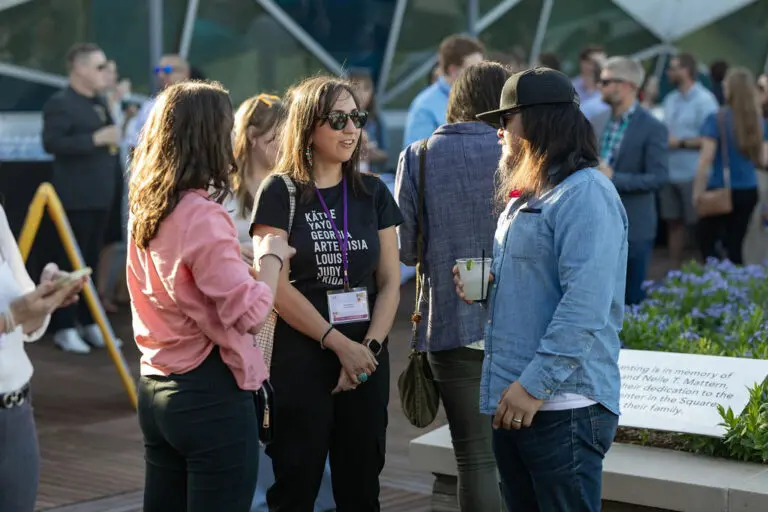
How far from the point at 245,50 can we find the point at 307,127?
8904 millimetres

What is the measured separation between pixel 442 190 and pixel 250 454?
58.1 inches

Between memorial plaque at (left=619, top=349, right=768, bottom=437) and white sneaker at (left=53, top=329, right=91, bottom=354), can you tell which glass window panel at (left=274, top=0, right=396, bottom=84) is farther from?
memorial plaque at (left=619, top=349, right=768, bottom=437)

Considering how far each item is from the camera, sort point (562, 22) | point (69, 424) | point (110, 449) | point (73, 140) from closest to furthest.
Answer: point (110, 449) < point (69, 424) < point (73, 140) < point (562, 22)

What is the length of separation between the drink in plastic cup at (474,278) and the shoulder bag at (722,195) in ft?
22.8

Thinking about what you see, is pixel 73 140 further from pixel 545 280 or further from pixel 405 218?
pixel 545 280

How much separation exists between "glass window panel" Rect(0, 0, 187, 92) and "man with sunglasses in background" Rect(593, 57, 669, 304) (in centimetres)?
524

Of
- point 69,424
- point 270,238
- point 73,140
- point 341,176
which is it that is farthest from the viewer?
point 73,140

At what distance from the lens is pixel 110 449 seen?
6.68 meters

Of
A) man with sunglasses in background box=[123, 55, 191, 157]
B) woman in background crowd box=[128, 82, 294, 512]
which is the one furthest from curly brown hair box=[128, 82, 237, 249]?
man with sunglasses in background box=[123, 55, 191, 157]

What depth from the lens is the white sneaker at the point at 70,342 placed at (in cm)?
Result: 927

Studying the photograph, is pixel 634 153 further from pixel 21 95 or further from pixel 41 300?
pixel 21 95

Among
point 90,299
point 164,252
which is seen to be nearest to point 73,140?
point 90,299

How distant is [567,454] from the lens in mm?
3355

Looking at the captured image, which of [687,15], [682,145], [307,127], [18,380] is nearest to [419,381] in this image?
[307,127]
